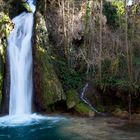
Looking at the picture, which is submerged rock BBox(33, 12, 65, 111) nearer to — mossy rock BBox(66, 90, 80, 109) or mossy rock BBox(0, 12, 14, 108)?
mossy rock BBox(66, 90, 80, 109)

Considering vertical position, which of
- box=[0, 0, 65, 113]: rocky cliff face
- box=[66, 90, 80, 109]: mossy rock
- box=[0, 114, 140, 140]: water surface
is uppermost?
box=[0, 0, 65, 113]: rocky cliff face

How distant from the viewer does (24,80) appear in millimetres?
21172

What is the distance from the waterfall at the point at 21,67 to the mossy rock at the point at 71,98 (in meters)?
2.05

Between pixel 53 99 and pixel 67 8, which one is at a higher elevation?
pixel 67 8

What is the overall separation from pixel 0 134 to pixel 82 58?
368 inches

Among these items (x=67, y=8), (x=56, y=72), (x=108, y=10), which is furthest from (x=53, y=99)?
(x=108, y=10)

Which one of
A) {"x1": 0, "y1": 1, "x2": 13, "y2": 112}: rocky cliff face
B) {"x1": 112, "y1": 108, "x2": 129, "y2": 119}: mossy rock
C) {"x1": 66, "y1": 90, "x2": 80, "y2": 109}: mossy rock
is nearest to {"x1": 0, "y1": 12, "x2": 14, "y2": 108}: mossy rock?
{"x1": 0, "y1": 1, "x2": 13, "y2": 112}: rocky cliff face

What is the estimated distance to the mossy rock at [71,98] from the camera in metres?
20.3

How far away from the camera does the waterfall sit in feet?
66.9

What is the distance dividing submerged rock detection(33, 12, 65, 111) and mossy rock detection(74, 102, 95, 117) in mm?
934

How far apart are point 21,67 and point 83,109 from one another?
170 inches

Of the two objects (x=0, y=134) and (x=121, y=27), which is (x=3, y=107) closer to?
(x=0, y=134)

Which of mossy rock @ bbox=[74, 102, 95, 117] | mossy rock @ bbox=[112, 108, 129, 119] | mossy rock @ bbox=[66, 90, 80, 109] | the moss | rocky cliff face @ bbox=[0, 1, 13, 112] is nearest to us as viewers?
mossy rock @ bbox=[112, 108, 129, 119]

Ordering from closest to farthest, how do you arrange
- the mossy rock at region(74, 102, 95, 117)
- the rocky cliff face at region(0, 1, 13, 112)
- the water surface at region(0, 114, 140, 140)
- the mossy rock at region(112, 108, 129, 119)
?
the water surface at region(0, 114, 140, 140) → the mossy rock at region(112, 108, 129, 119) → the mossy rock at region(74, 102, 95, 117) → the rocky cliff face at region(0, 1, 13, 112)
